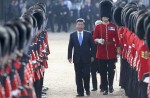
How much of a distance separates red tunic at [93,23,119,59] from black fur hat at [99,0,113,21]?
0.74 meters

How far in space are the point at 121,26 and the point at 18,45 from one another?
23.3 ft

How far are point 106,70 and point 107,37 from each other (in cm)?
68

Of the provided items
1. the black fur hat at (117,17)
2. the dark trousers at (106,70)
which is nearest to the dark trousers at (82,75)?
the dark trousers at (106,70)

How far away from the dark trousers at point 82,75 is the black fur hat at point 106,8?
1.39 metres

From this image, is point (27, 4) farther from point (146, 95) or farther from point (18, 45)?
point (18, 45)

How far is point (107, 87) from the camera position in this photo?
1507 cm

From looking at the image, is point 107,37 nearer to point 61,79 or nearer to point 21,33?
point 61,79

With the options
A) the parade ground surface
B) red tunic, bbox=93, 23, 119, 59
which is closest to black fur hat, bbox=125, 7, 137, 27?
red tunic, bbox=93, 23, 119, 59

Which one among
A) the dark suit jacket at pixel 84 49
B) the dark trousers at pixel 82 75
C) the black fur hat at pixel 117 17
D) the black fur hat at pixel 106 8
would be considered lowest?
the dark trousers at pixel 82 75

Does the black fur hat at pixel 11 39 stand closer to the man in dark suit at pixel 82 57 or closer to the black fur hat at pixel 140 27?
the black fur hat at pixel 140 27

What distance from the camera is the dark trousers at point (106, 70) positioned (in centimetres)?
1501

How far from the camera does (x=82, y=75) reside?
14.9 meters

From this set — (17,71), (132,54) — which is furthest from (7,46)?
(132,54)

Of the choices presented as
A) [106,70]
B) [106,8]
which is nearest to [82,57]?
[106,70]
